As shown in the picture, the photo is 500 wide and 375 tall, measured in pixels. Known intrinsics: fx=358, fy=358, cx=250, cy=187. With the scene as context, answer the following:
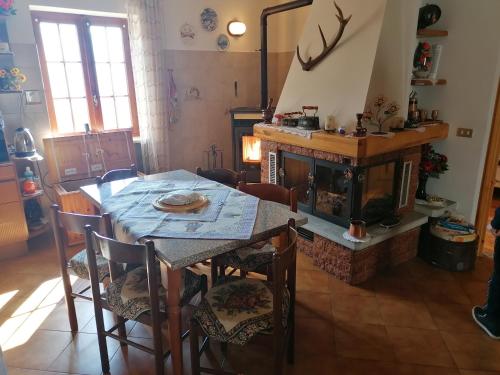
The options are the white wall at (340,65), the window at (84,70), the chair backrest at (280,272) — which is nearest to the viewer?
the chair backrest at (280,272)

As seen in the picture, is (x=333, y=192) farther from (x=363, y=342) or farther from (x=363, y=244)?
(x=363, y=342)

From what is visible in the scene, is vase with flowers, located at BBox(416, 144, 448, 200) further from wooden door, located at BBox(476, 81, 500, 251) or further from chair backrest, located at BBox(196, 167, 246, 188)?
chair backrest, located at BBox(196, 167, 246, 188)

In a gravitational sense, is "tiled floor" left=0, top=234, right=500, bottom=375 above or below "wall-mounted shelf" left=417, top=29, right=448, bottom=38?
below

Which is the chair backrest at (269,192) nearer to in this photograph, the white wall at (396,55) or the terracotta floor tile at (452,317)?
the white wall at (396,55)

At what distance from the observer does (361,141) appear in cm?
233

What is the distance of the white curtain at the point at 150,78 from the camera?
11.6ft

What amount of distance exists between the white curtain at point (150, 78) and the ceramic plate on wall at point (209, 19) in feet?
1.51

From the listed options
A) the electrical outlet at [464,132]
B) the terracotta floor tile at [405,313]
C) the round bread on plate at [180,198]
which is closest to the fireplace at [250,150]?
the electrical outlet at [464,132]

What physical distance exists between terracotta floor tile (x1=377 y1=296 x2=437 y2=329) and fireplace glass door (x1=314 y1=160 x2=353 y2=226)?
24.8 inches

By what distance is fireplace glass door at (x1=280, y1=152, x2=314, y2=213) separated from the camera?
9.93 ft

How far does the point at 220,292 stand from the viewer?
1688mm

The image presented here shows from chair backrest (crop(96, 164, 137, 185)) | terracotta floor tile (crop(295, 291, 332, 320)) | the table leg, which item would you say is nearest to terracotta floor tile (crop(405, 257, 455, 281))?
terracotta floor tile (crop(295, 291, 332, 320))

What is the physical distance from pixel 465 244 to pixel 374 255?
0.70 metres

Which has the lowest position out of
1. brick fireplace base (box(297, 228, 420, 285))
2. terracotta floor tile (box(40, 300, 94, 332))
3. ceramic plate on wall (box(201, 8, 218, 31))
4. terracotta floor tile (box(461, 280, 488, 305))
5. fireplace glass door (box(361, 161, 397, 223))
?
terracotta floor tile (box(461, 280, 488, 305))
